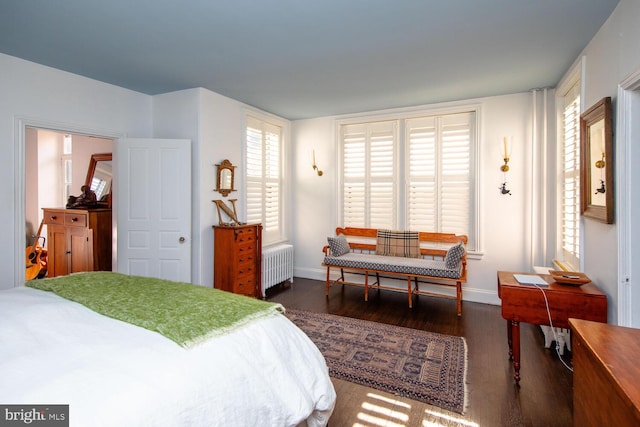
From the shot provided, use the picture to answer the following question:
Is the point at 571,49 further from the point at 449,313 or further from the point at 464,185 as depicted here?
the point at 449,313

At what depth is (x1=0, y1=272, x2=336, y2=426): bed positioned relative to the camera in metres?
0.96

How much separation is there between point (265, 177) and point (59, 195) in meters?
4.03

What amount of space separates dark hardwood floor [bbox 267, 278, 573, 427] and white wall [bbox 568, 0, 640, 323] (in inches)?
26.7

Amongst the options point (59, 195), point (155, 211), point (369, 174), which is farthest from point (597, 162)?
point (59, 195)

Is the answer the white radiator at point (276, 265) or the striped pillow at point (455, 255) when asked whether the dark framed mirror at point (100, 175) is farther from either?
the striped pillow at point (455, 255)

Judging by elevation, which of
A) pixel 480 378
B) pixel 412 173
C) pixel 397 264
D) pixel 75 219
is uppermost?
pixel 412 173

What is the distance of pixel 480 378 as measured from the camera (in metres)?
2.42

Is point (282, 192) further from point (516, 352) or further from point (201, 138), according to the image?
point (516, 352)

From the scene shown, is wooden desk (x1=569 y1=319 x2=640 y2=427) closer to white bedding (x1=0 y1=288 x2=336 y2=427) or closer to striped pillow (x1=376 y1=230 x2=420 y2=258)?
white bedding (x1=0 y1=288 x2=336 y2=427)

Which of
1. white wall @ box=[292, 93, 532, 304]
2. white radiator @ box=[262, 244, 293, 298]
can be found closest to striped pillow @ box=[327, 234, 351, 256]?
white radiator @ box=[262, 244, 293, 298]

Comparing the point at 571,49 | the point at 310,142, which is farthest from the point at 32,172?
the point at 571,49

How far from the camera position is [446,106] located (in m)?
4.34

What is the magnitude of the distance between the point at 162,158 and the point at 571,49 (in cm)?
411

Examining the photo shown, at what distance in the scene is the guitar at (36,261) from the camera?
471 centimetres
